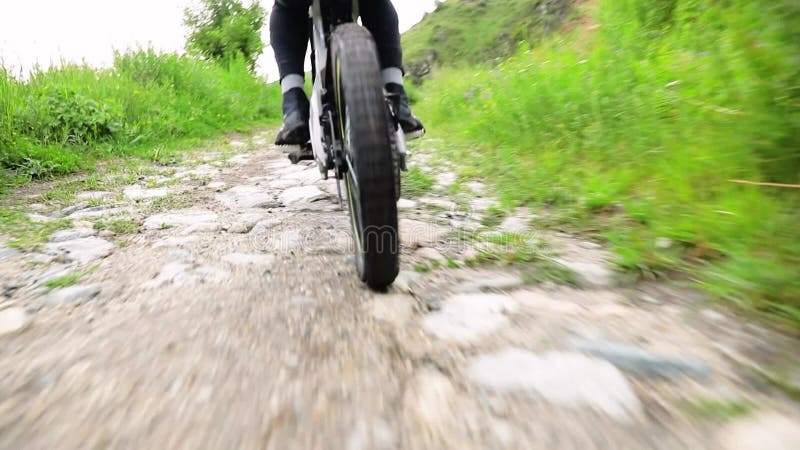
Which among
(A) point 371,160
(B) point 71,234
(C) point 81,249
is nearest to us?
(A) point 371,160

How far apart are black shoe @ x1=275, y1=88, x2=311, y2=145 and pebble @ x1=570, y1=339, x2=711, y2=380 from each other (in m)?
1.71

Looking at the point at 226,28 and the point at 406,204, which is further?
the point at 226,28

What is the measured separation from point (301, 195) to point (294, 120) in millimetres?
874

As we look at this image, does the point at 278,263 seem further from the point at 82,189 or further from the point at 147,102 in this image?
the point at 147,102

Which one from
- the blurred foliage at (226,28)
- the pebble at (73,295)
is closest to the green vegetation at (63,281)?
the pebble at (73,295)

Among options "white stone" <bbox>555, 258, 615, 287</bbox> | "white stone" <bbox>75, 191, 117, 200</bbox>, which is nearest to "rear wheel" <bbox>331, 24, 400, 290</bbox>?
"white stone" <bbox>555, 258, 615, 287</bbox>

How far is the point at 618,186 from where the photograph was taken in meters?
2.03

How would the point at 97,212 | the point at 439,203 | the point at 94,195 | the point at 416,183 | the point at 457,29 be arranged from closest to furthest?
1. the point at 97,212
2. the point at 439,203
3. the point at 94,195
4. the point at 416,183
5. the point at 457,29

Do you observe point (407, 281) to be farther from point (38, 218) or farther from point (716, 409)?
point (38, 218)

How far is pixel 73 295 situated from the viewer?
1404mm

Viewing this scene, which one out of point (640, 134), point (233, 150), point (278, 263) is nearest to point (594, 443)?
point (278, 263)

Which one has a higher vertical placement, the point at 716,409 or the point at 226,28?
the point at 226,28

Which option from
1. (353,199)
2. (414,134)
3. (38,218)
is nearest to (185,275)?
(353,199)

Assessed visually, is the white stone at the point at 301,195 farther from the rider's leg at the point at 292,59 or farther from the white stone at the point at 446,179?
the white stone at the point at 446,179
